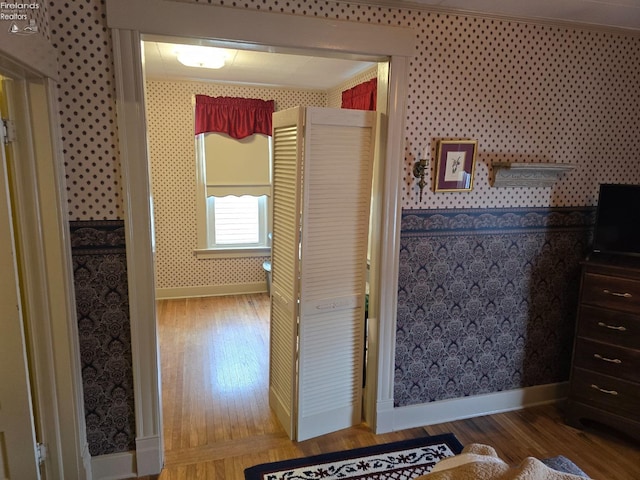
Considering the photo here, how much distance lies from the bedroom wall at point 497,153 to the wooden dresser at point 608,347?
288 millimetres

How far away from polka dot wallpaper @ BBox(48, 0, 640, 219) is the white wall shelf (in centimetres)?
6

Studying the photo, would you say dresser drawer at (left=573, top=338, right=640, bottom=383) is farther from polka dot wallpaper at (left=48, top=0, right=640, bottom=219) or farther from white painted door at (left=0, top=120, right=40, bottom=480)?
white painted door at (left=0, top=120, right=40, bottom=480)

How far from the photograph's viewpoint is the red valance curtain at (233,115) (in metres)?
4.96

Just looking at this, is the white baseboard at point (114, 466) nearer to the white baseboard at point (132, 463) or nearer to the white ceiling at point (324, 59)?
the white baseboard at point (132, 463)

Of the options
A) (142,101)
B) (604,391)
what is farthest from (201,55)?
(604,391)

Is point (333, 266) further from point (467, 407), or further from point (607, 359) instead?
point (607, 359)

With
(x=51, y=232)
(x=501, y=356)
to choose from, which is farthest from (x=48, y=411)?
(x=501, y=356)

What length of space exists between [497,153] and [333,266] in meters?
1.26

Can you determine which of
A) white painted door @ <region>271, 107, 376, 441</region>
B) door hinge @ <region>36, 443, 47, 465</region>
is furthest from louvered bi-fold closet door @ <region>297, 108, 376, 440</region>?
door hinge @ <region>36, 443, 47, 465</region>

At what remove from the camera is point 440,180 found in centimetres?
255

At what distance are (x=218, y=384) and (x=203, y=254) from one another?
234 cm

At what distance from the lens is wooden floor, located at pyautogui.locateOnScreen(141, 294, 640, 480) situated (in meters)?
2.42

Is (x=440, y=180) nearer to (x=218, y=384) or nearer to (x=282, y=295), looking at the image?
(x=282, y=295)

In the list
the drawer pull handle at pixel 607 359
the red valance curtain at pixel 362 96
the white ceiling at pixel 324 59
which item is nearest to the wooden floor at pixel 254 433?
the drawer pull handle at pixel 607 359
